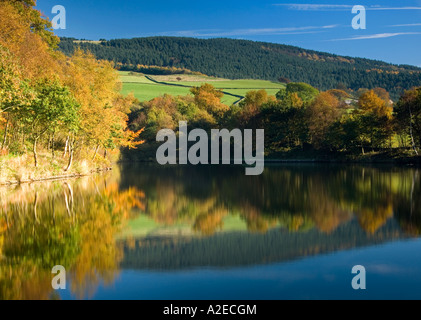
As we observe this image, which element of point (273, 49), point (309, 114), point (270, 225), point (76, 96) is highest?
point (273, 49)

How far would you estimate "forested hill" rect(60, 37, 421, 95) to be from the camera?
14425 cm

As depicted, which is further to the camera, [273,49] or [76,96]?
[273,49]

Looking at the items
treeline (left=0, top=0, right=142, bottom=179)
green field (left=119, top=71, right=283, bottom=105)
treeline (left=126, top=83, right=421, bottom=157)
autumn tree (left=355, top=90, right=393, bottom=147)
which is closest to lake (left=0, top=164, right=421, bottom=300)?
treeline (left=0, top=0, right=142, bottom=179)

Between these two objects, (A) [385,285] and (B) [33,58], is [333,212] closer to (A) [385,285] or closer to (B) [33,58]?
(A) [385,285]

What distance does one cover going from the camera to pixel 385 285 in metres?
7.46

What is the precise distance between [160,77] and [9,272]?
12854cm

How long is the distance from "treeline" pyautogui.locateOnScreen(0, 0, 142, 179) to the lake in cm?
828

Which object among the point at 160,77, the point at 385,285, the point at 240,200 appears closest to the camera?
the point at 385,285

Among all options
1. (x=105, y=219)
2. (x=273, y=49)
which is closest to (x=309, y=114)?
(x=105, y=219)

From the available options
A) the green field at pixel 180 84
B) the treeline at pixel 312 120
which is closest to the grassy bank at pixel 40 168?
the treeline at pixel 312 120

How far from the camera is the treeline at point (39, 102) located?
81.9ft

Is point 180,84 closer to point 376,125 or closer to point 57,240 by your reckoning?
point 376,125

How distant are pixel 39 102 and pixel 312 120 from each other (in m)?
42.8

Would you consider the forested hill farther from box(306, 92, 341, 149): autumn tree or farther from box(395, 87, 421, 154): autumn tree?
box(395, 87, 421, 154): autumn tree
